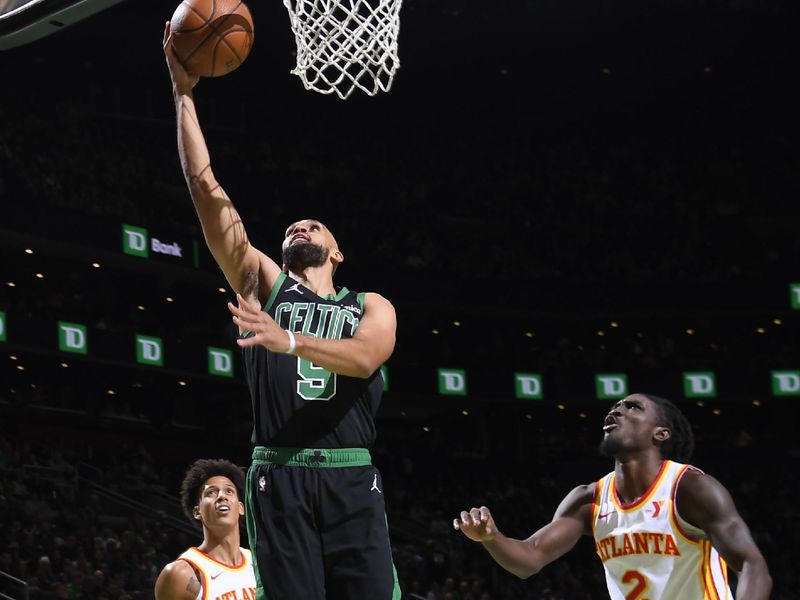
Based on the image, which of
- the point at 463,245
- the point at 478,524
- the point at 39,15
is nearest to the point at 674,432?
the point at 478,524

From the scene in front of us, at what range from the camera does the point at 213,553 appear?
5625 millimetres

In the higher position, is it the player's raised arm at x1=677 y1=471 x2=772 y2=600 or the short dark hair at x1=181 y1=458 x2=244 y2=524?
the short dark hair at x1=181 y1=458 x2=244 y2=524

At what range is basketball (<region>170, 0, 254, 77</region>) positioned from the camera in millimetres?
4160

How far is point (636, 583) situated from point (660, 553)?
16cm

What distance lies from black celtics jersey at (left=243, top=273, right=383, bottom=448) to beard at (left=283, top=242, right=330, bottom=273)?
0.30 ft

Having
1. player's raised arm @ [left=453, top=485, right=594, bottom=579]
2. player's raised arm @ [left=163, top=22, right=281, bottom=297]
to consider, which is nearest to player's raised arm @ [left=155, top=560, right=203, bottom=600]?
player's raised arm @ [left=453, top=485, right=594, bottom=579]

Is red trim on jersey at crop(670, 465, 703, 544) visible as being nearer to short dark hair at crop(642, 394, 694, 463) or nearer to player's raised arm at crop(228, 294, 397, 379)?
short dark hair at crop(642, 394, 694, 463)

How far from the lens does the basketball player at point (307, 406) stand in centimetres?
360

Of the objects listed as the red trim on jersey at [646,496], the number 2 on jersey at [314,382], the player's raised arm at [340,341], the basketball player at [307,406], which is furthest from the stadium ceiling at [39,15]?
the red trim on jersey at [646,496]

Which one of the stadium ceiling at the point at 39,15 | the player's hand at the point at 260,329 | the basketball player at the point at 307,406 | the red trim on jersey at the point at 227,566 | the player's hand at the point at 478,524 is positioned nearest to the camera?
the player's hand at the point at 260,329

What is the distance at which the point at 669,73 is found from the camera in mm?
24031

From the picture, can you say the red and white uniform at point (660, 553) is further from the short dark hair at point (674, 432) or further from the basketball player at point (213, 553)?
the basketball player at point (213, 553)

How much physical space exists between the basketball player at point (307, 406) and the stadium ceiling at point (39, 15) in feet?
4.60

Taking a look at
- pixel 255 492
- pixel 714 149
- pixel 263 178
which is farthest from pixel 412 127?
pixel 255 492
